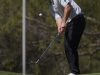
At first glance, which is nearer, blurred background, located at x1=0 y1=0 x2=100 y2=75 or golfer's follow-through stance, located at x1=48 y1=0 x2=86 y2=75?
golfer's follow-through stance, located at x1=48 y1=0 x2=86 y2=75

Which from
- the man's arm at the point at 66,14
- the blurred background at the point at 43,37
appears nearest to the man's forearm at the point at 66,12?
the man's arm at the point at 66,14

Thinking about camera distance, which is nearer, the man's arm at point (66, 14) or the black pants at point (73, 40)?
the man's arm at point (66, 14)

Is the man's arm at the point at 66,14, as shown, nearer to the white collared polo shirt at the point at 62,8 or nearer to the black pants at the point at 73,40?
the white collared polo shirt at the point at 62,8

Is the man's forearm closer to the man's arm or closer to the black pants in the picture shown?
the man's arm

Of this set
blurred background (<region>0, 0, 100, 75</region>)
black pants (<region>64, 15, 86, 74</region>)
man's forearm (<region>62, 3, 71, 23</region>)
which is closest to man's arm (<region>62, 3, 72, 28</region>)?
man's forearm (<region>62, 3, 71, 23</region>)

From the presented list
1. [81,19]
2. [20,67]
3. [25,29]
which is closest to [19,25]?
[25,29]

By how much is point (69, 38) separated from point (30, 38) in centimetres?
268

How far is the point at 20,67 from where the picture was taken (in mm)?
7660

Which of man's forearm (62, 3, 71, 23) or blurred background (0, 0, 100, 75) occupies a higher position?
man's forearm (62, 3, 71, 23)

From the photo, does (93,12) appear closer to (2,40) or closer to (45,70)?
(45,70)

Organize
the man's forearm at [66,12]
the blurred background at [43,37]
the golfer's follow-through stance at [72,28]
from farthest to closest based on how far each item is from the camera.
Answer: the blurred background at [43,37], the golfer's follow-through stance at [72,28], the man's forearm at [66,12]

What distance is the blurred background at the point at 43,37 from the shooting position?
7.21 metres

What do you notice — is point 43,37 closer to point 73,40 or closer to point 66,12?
point 73,40

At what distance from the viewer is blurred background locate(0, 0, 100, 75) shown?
23.7 ft
